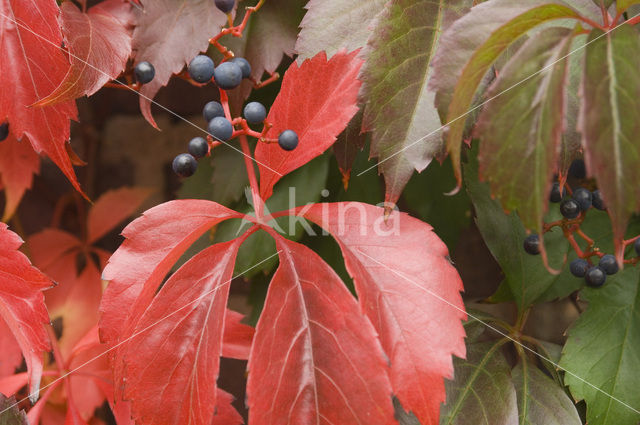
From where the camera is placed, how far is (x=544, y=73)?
0.95 ft

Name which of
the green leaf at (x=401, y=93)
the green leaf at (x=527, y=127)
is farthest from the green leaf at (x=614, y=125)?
the green leaf at (x=401, y=93)

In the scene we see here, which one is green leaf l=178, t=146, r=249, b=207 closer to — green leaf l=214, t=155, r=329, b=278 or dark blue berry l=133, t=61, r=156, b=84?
green leaf l=214, t=155, r=329, b=278

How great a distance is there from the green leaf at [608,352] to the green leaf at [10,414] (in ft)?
1.57

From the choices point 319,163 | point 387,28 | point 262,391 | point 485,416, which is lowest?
point 485,416

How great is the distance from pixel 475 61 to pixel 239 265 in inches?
12.4

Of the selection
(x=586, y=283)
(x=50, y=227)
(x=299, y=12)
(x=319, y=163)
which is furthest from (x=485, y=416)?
(x=50, y=227)

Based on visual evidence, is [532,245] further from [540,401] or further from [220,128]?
[220,128]

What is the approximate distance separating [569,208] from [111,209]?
22.7 inches

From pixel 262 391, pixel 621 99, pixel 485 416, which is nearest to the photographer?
pixel 621 99

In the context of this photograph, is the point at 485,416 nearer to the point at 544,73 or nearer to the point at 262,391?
the point at 262,391

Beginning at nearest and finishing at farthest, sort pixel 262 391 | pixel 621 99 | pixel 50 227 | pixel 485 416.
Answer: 1. pixel 621 99
2. pixel 262 391
3. pixel 485 416
4. pixel 50 227

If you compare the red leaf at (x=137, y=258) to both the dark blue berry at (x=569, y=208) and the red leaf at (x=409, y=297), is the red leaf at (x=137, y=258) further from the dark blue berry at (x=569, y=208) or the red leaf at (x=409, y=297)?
the dark blue berry at (x=569, y=208)

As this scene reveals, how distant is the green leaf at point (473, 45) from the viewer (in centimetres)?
31

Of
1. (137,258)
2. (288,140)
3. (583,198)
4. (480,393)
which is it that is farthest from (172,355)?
(583,198)
